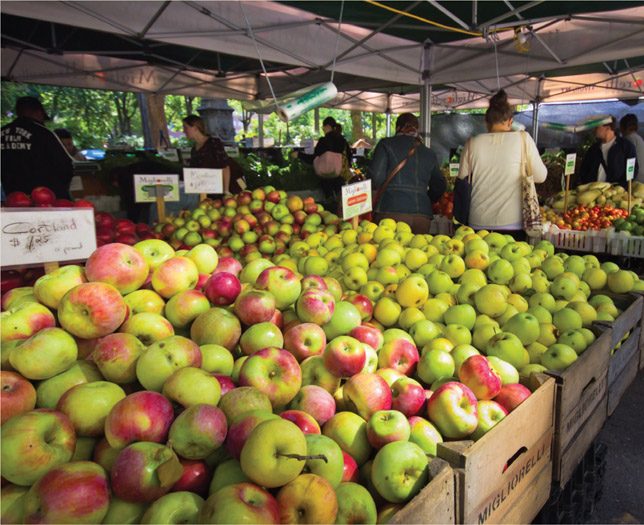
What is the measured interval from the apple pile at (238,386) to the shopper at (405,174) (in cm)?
200

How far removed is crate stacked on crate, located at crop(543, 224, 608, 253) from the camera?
4.53 metres

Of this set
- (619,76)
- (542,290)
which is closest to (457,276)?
(542,290)

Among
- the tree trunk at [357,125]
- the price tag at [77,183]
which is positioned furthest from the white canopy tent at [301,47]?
the tree trunk at [357,125]

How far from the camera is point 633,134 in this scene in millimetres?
6504

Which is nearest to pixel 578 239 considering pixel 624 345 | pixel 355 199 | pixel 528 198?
pixel 528 198

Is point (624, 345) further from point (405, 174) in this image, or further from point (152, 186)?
point (152, 186)

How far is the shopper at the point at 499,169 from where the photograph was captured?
3740 millimetres

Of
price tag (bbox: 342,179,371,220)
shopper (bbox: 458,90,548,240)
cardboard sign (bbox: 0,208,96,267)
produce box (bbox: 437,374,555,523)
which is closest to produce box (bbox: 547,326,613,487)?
produce box (bbox: 437,374,555,523)

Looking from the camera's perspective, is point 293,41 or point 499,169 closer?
point 499,169

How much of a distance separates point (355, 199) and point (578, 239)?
2917 millimetres

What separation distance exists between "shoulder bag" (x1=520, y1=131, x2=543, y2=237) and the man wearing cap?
13.9 feet

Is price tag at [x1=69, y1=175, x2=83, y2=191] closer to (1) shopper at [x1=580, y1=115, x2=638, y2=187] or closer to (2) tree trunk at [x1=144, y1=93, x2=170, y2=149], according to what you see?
(2) tree trunk at [x1=144, y1=93, x2=170, y2=149]

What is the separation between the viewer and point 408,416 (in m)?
1.49

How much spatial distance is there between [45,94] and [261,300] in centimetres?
2738
